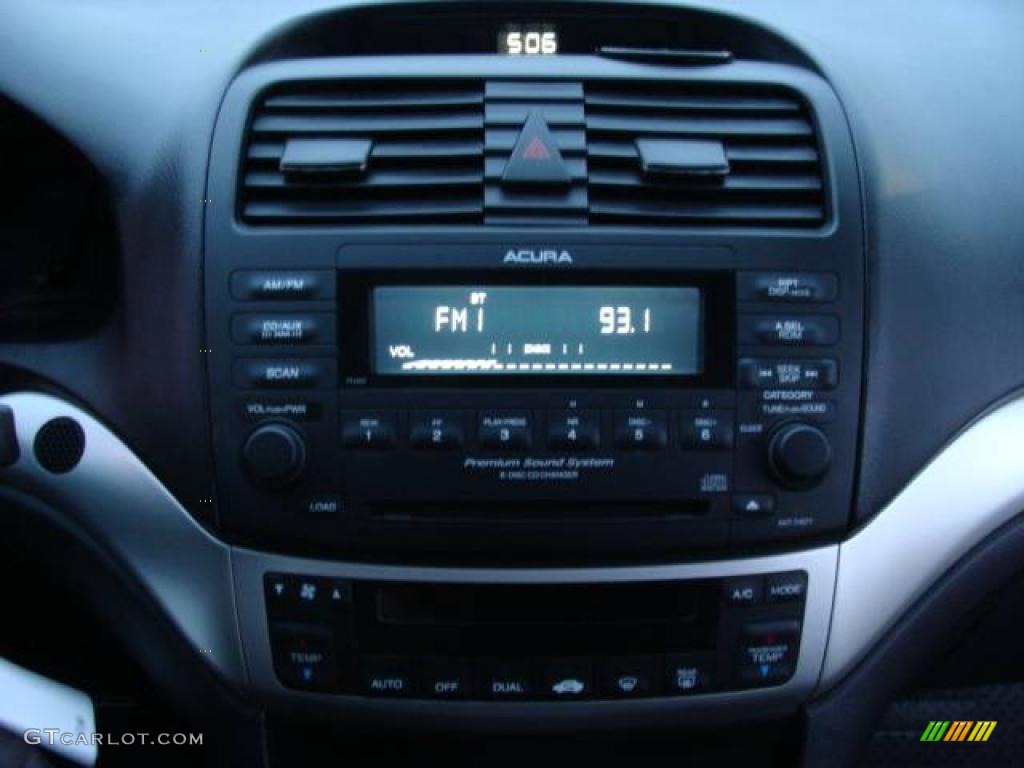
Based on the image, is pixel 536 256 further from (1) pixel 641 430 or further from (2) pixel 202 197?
(2) pixel 202 197

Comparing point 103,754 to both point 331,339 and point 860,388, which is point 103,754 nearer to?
point 331,339

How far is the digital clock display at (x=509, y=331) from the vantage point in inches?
59.9

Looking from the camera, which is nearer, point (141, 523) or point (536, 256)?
point (536, 256)

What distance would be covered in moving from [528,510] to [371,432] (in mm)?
231

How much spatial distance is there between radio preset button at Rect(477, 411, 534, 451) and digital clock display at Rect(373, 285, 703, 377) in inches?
2.3

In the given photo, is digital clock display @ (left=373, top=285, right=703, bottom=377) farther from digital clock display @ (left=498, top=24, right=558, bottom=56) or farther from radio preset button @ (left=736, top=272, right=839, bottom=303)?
digital clock display @ (left=498, top=24, right=558, bottom=56)

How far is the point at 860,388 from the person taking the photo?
157cm

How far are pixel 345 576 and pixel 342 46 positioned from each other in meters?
0.81

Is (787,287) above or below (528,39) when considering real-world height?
below

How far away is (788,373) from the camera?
1537mm

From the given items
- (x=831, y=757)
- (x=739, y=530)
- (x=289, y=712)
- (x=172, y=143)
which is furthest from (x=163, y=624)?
(x=831, y=757)

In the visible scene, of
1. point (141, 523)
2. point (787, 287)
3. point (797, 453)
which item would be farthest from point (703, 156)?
point (141, 523)
